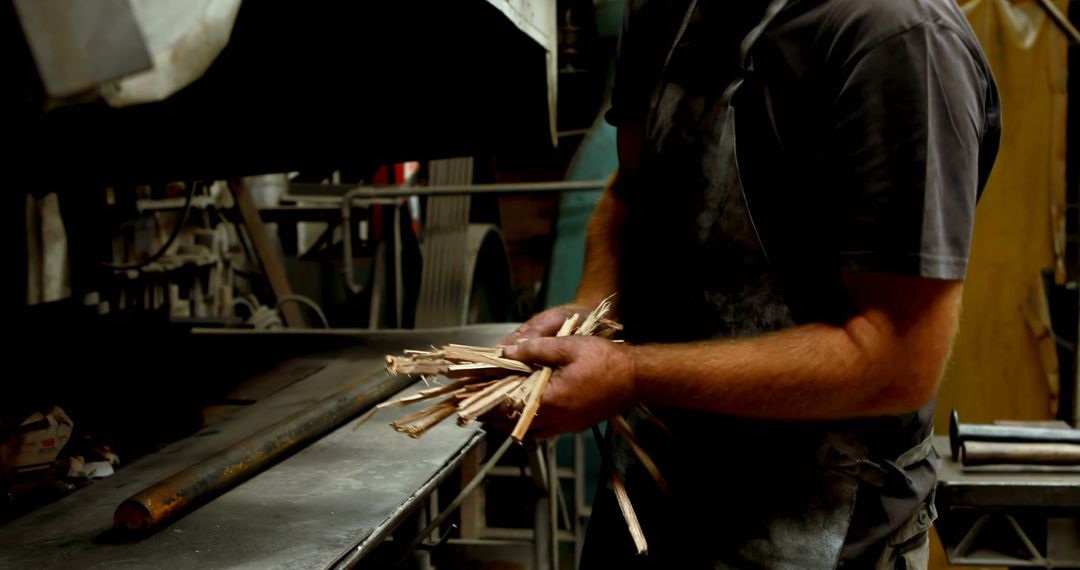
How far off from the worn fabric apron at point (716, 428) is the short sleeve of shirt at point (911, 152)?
0.73 feet

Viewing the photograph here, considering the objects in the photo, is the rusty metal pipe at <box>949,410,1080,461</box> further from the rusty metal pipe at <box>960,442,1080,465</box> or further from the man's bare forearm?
the man's bare forearm

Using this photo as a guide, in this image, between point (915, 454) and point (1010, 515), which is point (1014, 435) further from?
point (915, 454)

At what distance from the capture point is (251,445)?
163cm

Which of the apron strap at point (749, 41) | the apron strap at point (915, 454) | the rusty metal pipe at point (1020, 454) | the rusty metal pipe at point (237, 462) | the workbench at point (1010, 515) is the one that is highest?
the apron strap at point (749, 41)

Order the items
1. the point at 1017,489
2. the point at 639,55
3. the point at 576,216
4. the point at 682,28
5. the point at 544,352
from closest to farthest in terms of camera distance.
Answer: the point at 544,352
the point at 682,28
the point at 639,55
the point at 1017,489
the point at 576,216

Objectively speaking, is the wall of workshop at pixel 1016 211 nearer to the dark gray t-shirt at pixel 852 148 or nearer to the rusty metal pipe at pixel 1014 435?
the rusty metal pipe at pixel 1014 435

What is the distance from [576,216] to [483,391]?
339 cm

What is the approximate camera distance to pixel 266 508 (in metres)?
1.45

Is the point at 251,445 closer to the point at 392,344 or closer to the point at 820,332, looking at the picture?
the point at 820,332

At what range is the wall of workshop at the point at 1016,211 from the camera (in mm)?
4242

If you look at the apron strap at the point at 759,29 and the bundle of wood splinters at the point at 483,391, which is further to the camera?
the apron strap at the point at 759,29

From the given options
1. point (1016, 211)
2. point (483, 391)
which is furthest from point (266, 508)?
point (1016, 211)

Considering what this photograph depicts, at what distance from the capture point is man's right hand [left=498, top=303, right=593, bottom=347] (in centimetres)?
155

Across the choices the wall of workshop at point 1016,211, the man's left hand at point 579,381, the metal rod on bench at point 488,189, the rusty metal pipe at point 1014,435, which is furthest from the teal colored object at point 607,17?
the man's left hand at point 579,381
